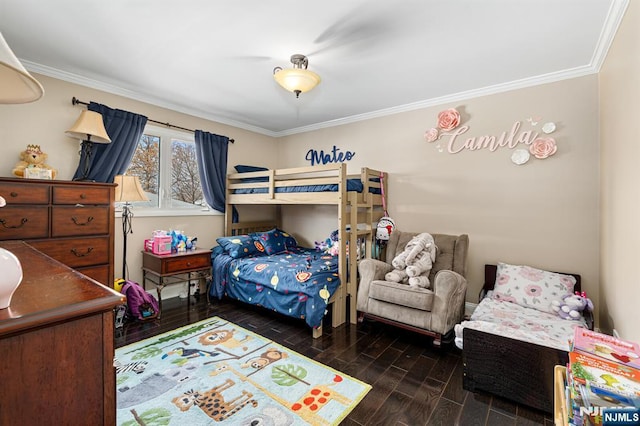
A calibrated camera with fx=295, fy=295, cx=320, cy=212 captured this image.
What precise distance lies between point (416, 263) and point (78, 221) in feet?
9.80

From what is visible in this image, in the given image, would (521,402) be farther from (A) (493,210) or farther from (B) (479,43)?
(B) (479,43)

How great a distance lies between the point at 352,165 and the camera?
418 centimetres

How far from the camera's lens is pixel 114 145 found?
310 centimetres

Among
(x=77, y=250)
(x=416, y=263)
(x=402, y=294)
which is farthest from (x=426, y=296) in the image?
(x=77, y=250)

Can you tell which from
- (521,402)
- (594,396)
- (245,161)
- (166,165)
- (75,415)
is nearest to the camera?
(75,415)

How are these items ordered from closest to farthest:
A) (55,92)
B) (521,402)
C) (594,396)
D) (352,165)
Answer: (594,396) → (521,402) → (55,92) → (352,165)

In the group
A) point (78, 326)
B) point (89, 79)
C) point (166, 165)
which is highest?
point (89, 79)

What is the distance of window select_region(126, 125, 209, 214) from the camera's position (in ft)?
11.5

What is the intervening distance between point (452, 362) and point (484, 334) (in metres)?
0.57

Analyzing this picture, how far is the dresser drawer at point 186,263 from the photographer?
10.3 ft

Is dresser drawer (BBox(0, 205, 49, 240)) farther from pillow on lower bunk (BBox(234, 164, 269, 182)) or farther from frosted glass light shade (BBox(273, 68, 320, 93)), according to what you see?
pillow on lower bunk (BBox(234, 164, 269, 182))

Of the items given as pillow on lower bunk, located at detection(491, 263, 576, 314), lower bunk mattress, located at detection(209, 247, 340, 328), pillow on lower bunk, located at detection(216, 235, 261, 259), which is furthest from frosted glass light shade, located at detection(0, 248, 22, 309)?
pillow on lower bunk, located at detection(491, 263, 576, 314)

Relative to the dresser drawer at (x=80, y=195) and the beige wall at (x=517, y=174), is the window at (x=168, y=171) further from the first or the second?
the dresser drawer at (x=80, y=195)

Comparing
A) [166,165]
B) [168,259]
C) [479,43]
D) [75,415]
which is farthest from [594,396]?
[166,165]
